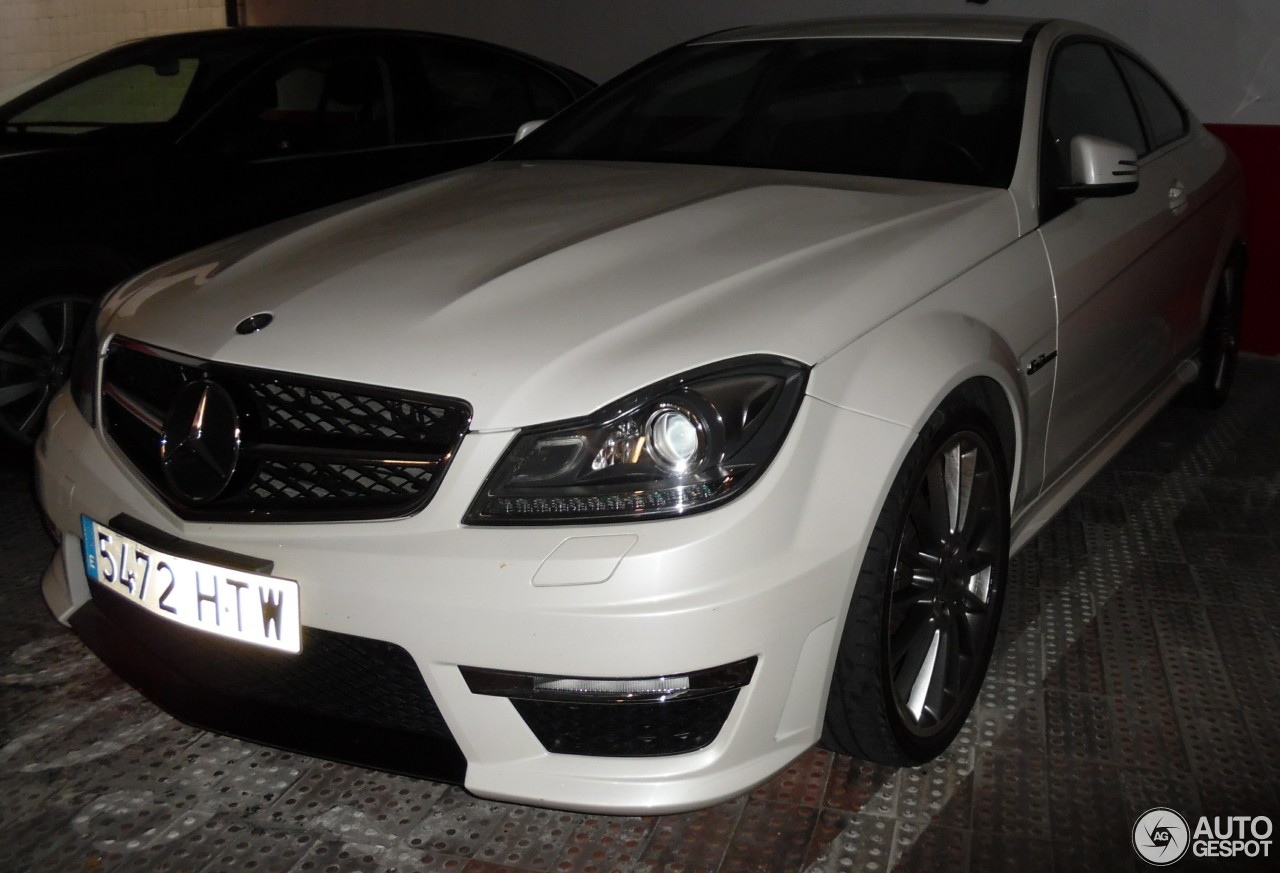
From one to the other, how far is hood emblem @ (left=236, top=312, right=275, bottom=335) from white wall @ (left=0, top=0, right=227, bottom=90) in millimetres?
6436

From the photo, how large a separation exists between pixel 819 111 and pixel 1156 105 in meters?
1.30

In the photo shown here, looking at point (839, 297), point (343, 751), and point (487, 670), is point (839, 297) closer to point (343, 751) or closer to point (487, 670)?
point (487, 670)

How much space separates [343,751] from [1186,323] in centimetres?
273

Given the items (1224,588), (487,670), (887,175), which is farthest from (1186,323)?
(487,670)

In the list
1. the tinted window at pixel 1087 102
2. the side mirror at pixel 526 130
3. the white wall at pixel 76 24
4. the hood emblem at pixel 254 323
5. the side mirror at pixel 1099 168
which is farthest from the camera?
the white wall at pixel 76 24

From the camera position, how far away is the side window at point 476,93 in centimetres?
451

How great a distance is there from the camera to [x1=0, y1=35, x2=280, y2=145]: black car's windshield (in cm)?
398

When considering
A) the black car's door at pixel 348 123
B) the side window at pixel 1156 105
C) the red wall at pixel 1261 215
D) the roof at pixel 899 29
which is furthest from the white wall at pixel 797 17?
the roof at pixel 899 29

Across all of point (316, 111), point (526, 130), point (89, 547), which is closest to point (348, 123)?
point (316, 111)

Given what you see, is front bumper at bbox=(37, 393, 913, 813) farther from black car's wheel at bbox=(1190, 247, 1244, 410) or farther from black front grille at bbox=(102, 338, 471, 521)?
black car's wheel at bbox=(1190, 247, 1244, 410)

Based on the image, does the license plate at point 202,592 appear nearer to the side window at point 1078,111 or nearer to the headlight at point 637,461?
the headlight at point 637,461

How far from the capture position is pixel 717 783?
5.77 ft

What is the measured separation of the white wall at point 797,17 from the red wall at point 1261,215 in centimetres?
6

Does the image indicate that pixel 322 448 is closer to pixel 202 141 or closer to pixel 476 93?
pixel 202 141
